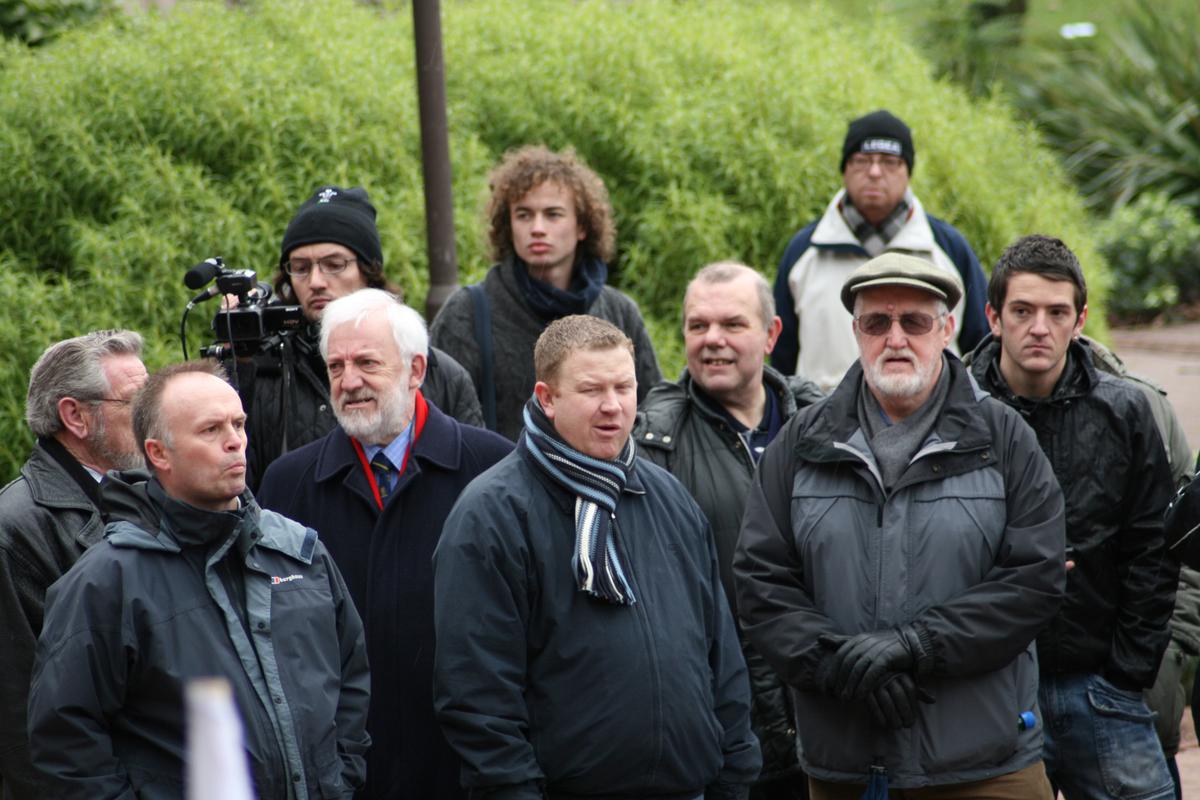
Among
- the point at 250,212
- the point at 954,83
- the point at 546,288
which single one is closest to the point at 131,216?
the point at 250,212

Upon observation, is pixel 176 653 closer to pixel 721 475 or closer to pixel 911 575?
pixel 911 575

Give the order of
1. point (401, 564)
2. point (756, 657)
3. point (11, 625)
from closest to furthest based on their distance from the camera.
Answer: point (11, 625), point (401, 564), point (756, 657)

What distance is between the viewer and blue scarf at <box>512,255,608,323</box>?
543 centimetres

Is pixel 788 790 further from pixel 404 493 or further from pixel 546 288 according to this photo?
pixel 546 288

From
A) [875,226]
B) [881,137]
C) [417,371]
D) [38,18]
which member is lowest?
[417,371]

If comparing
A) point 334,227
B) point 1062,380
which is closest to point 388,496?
point 334,227

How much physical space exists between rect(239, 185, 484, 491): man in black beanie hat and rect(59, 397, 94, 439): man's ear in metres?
0.64

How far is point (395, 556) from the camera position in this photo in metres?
4.16

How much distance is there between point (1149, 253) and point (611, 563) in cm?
1454

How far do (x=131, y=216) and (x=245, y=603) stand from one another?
456 cm

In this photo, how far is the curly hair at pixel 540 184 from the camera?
549 cm

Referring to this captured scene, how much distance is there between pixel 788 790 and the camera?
4.73m

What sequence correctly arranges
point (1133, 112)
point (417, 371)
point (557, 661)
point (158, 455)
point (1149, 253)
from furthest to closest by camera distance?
point (1133, 112), point (1149, 253), point (417, 371), point (557, 661), point (158, 455)

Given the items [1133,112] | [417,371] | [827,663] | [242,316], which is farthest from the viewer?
[1133,112]
